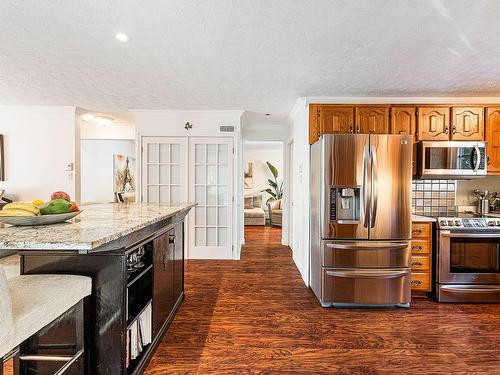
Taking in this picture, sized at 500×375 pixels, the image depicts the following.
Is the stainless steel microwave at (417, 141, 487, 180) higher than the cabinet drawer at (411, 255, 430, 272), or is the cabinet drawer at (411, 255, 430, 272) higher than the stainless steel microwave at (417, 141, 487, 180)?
the stainless steel microwave at (417, 141, 487, 180)

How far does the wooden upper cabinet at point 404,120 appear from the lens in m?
3.34

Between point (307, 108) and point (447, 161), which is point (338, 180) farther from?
point (447, 161)

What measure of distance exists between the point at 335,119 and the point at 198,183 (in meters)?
2.38

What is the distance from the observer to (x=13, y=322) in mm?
1007

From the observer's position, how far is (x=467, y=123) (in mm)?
3318

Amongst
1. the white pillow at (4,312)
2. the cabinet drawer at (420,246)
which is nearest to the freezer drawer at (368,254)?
the cabinet drawer at (420,246)

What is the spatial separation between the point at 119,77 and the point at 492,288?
4.63 meters

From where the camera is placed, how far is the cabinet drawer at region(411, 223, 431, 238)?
2971 mm

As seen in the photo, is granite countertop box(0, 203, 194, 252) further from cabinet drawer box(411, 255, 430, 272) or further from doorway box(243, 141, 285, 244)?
doorway box(243, 141, 285, 244)

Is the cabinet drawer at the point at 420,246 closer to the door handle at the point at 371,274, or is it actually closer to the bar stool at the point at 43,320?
the door handle at the point at 371,274

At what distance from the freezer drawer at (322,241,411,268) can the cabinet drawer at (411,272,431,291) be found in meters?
0.32

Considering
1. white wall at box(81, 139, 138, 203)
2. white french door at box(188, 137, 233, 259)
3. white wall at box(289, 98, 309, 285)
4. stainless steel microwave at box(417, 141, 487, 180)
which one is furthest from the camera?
white wall at box(81, 139, 138, 203)

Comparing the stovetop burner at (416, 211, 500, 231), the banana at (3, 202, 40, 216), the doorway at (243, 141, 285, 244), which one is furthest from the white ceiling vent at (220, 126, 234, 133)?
the doorway at (243, 141, 285, 244)

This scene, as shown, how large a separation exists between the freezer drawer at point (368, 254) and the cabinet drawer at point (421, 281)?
1.05ft
